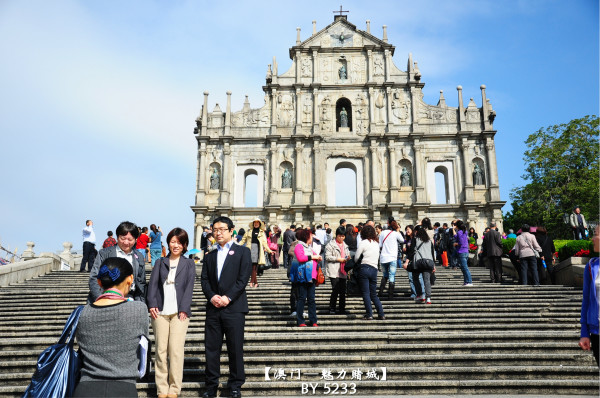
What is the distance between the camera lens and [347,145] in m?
26.9

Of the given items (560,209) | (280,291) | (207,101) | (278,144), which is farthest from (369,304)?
(560,209)

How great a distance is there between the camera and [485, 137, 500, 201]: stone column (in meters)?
25.1

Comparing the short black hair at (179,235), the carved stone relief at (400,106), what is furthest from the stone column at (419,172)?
the short black hair at (179,235)

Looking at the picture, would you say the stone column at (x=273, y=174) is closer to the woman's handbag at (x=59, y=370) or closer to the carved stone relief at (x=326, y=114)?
the carved stone relief at (x=326, y=114)

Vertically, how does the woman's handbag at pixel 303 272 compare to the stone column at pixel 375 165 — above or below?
below

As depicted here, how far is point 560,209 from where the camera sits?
30406 millimetres

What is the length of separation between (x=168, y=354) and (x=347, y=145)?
2266 cm

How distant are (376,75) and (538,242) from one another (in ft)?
60.4

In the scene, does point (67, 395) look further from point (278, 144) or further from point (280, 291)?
point (278, 144)

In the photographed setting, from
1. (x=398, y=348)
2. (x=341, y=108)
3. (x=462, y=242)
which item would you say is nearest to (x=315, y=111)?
(x=341, y=108)

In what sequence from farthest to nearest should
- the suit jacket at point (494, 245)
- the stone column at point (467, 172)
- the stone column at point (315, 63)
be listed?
the stone column at point (315, 63) → the stone column at point (467, 172) → the suit jacket at point (494, 245)

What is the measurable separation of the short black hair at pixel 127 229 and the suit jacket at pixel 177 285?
0.43 meters

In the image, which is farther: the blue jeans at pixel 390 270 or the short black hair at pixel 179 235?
the blue jeans at pixel 390 270

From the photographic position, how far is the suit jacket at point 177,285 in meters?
5.14
